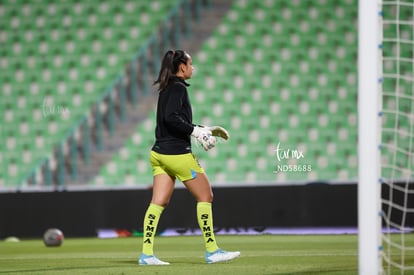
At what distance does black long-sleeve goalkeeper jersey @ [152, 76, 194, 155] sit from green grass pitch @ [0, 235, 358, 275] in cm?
88

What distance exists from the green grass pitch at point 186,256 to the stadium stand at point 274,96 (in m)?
2.41

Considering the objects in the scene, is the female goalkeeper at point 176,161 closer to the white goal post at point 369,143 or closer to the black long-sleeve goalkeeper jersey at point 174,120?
the black long-sleeve goalkeeper jersey at point 174,120

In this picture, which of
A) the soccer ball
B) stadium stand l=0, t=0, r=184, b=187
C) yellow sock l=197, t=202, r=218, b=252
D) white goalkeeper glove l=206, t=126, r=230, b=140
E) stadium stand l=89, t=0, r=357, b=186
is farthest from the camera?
stadium stand l=0, t=0, r=184, b=187

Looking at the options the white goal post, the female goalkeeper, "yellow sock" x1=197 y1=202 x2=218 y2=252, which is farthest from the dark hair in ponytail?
the white goal post

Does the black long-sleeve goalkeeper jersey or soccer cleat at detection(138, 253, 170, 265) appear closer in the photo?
the black long-sleeve goalkeeper jersey

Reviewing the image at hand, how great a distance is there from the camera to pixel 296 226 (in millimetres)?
11234

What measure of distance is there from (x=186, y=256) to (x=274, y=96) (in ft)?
20.7

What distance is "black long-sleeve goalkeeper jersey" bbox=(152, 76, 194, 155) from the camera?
248 inches

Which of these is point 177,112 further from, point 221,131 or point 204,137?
point 221,131

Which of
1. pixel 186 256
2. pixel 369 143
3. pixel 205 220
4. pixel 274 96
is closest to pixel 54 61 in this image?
pixel 274 96

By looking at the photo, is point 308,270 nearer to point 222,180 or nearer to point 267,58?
point 222,180

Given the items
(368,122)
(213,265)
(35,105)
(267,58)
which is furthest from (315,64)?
(368,122)

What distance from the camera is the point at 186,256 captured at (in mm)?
7684

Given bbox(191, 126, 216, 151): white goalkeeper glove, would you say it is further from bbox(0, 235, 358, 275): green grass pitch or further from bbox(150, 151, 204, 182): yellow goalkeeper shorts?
bbox(0, 235, 358, 275): green grass pitch
